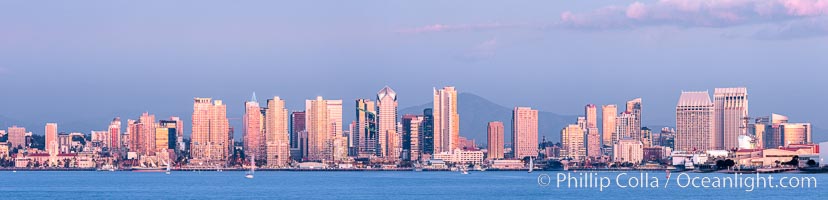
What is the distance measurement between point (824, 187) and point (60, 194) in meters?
47.3

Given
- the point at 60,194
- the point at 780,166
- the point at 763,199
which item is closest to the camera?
the point at 763,199

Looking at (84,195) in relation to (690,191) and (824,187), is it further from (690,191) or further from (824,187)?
(824,187)

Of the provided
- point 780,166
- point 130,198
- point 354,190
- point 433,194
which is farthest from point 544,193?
point 780,166

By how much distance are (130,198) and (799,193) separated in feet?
122

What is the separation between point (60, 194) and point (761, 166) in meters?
111

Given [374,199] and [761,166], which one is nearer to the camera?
[374,199]

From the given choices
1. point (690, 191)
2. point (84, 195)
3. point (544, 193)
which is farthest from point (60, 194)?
point (690, 191)

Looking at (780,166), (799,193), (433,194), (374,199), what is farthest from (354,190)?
(780,166)

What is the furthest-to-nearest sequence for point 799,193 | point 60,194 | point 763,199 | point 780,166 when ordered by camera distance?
point 780,166 < point 60,194 < point 799,193 < point 763,199

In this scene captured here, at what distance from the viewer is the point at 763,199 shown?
86.8m

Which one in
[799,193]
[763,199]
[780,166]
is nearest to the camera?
[763,199]

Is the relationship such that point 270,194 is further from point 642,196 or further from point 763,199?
point 763,199

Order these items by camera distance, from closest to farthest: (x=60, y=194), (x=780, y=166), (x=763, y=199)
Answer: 1. (x=763, y=199)
2. (x=60, y=194)
3. (x=780, y=166)

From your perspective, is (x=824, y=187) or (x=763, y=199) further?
(x=824, y=187)
